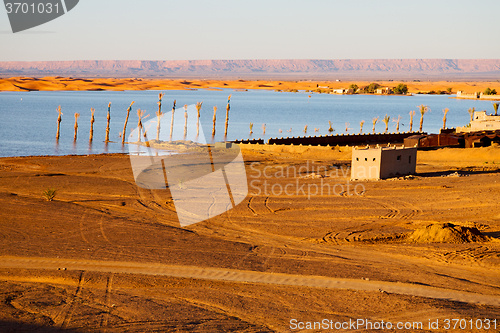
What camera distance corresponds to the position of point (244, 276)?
39.2 ft

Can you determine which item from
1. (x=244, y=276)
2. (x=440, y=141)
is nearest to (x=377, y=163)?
(x=244, y=276)

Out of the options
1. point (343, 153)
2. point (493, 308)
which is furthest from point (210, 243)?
point (343, 153)

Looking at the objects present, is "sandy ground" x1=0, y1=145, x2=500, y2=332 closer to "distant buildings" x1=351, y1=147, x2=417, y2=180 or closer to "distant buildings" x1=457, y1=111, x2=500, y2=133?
"distant buildings" x1=351, y1=147, x2=417, y2=180

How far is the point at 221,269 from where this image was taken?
1245 centimetres

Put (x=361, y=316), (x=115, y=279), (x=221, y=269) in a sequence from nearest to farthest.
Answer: (x=361, y=316) → (x=115, y=279) → (x=221, y=269)

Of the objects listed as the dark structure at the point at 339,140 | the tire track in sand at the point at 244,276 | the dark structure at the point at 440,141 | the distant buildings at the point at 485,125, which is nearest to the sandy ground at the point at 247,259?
the tire track in sand at the point at 244,276

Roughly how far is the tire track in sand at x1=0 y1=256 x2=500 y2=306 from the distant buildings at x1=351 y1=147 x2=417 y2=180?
563 inches

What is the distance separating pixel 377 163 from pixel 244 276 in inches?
586

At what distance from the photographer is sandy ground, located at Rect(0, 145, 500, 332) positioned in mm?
9641

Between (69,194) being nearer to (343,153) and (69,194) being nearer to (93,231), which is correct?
(93,231)

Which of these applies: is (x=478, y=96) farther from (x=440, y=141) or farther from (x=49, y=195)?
(x=49, y=195)

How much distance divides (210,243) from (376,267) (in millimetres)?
4937

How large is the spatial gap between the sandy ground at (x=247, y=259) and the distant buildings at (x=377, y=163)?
1.14 meters

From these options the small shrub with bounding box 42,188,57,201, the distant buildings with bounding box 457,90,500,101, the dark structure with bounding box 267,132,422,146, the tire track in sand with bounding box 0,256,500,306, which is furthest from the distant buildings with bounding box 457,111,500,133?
the distant buildings with bounding box 457,90,500,101
